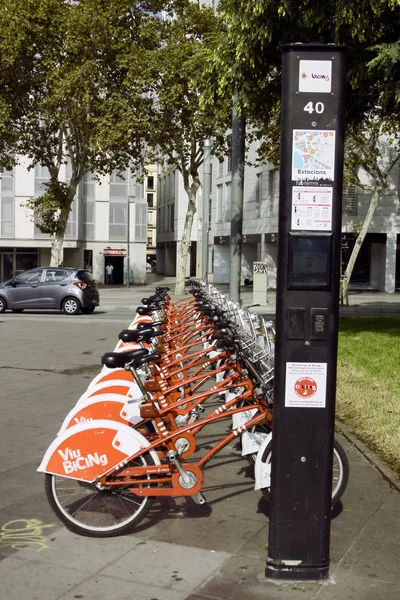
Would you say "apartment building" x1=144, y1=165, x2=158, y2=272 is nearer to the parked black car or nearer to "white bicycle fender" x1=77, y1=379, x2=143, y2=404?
the parked black car

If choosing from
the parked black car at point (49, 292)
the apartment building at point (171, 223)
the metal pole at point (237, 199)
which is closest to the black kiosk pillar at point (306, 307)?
the metal pole at point (237, 199)

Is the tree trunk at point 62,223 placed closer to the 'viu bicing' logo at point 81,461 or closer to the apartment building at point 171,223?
the apartment building at point 171,223

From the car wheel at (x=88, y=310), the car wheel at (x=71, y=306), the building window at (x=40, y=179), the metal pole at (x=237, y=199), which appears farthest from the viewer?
the building window at (x=40, y=179)

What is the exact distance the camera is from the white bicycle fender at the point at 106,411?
4.80 m

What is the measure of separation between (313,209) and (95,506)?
217 cm

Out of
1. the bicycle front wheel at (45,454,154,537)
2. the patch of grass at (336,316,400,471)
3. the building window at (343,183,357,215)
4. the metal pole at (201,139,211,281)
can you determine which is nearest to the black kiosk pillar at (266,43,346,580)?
the bicycle front wheel at (45,454,154,537)

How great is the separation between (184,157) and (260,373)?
2849 centimetres

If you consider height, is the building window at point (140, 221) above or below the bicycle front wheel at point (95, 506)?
above

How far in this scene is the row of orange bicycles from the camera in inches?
171

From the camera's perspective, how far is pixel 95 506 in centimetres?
446

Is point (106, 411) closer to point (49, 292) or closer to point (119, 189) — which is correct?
point (49, 292)

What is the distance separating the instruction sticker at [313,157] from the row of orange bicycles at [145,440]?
147 centimetres

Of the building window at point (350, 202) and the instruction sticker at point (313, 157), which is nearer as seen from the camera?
the instruction sticker at point (313, 157)

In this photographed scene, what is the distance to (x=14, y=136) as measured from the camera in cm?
3281
